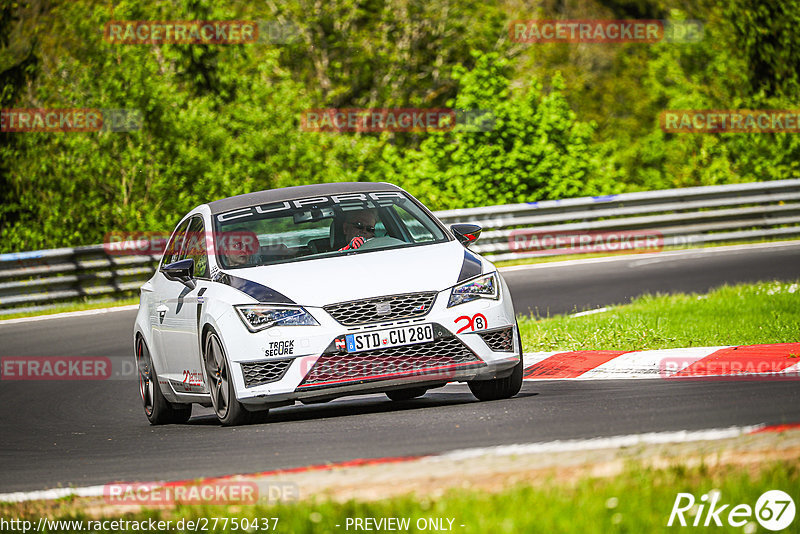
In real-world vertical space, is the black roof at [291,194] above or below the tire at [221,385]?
above

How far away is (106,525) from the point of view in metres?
5.21

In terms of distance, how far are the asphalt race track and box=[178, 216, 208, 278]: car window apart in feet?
3.74

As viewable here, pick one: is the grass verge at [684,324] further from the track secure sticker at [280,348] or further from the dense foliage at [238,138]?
the dense foliage at [238,138]

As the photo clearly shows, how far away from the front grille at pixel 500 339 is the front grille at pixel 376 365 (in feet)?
1.22

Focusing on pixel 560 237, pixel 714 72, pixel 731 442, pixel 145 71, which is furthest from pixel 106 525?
pixel 714 72

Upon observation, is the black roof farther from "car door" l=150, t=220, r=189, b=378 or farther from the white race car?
"car door" l=150, t=220, r=189, b=378

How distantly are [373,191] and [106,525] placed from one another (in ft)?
16.4

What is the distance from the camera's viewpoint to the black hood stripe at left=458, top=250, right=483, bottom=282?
8360mm

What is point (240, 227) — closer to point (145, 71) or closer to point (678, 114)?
point (145, 71)

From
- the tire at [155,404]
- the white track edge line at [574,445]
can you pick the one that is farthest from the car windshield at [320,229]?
the white track edge line at [574,445]

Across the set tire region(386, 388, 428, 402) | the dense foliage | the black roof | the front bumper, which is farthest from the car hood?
the dense foliage

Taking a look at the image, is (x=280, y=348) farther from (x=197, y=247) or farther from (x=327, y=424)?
(x=197, y=247)

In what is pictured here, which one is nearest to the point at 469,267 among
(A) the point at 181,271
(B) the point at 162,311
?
(A) the point at 181,271

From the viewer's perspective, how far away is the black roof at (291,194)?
9.62 meters
